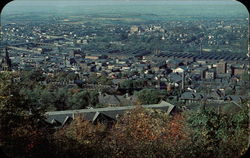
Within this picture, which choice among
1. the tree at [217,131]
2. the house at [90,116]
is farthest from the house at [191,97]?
the tree at [217,131]

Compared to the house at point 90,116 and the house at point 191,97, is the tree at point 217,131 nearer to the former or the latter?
the house at point 90,116

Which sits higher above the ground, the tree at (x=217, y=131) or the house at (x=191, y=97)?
the tree at (x=217, y=131)

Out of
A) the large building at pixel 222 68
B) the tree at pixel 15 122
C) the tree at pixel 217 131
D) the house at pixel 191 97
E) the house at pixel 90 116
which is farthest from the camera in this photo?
the large building at pixel 222 68

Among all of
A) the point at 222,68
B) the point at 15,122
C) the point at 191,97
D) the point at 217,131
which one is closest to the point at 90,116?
the point at 217,131

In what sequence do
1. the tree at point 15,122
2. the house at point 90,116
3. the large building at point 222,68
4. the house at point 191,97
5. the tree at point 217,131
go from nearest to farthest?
the tree at point 15,122 → the tree at point 217,131 → the house at point 90,116 → the house at point 191,97 → the large building at point 222,68

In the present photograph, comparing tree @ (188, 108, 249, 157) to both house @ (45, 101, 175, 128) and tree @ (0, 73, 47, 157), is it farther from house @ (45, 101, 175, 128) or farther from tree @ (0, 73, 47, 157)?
house @ (45, 101, 175, 128)

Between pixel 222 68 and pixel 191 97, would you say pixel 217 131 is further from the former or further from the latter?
pixel 222 68

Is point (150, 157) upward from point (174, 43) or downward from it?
upward

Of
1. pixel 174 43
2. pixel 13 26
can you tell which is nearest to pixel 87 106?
pixel 13 26

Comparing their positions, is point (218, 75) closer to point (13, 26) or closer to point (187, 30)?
point (13, 26)

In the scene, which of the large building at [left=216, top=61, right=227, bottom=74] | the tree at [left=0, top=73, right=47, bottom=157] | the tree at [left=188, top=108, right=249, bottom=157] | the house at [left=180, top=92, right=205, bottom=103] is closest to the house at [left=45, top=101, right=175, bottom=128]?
the tree at [left=188, top=108, right=249, bottom=157]

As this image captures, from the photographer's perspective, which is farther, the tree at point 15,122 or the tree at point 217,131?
the tree at point 217,131
